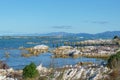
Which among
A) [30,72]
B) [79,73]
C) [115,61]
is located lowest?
[79,73]

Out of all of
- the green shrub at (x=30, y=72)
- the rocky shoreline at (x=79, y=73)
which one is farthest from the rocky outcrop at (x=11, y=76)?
the green shrub at (x=30, y=72)

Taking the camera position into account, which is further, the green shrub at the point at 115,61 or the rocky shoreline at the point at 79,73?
the green shrub at the point at 115,61

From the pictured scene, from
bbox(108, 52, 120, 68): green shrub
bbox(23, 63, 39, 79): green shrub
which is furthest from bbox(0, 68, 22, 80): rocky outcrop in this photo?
bbox(108, 52, 120, 68): green shrub

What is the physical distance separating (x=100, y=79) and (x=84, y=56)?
60.7 m

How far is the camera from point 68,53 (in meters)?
87.0

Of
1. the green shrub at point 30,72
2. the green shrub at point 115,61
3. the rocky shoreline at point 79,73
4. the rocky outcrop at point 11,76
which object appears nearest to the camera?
the rocky shoreline at point 79,73

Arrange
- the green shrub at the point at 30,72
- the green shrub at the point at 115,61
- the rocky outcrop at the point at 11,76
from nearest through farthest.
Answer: the green shrub at the point at 115,61 < the green shrub at the point at 30,72 < the rocky outcrop at the point at 11,76

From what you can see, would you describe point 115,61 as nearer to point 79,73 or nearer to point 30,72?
point 79,73

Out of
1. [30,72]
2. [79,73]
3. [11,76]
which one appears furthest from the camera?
[11,76]

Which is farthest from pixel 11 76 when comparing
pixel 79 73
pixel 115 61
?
pixel 115 61

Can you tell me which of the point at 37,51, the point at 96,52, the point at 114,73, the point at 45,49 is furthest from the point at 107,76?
the point at 45,49

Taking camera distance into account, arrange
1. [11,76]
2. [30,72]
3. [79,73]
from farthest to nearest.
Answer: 1. [11,76]
2. [30,72]
3. [79,73]

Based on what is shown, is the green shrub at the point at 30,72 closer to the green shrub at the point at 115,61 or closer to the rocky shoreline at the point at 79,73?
the rocky shoreline at the point at 79,73

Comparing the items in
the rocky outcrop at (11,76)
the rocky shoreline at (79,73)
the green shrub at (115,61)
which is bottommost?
the rocky outcrop at (11,76)
